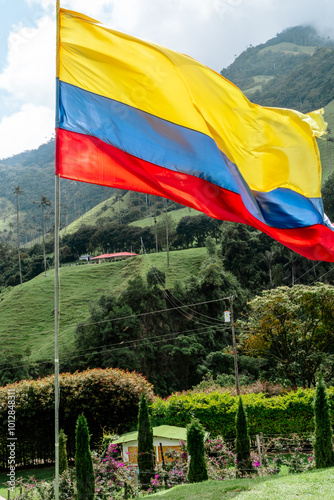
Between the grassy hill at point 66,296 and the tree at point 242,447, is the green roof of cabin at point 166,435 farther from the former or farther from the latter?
the grassy hill at point 66,296

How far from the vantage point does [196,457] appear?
14.2 metres

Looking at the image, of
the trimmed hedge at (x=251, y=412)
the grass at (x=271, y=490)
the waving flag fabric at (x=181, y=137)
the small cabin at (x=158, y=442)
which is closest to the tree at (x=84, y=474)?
the grass at (x=271, y=490)

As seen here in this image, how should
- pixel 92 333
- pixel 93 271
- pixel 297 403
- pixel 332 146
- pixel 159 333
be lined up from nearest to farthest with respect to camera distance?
pixel 297 403 → pixel 92 333 → pixel 159 333 → pixel 93 271 → pixel 332 146

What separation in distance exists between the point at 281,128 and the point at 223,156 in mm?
1262

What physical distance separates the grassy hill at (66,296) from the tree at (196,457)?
1253 inches

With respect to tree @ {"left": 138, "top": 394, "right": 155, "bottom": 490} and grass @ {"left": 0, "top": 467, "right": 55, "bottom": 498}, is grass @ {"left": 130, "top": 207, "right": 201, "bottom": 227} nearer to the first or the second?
grass @ {"left": 0, "top": 467, "right": 55, "bottom": 498}

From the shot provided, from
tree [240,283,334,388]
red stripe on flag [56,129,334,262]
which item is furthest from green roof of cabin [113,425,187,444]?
tree [240,283,334,388]

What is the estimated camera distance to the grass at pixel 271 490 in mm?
9320

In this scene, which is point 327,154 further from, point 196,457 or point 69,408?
point 196,457

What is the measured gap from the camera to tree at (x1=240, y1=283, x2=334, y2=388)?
32938 mm

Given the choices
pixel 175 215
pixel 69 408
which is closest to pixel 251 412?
pixel 69 408

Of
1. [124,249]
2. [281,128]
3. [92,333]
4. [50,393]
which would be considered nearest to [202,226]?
[124,249]

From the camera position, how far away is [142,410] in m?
17.5

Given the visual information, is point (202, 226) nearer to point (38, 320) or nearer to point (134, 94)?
point (38, 320)
